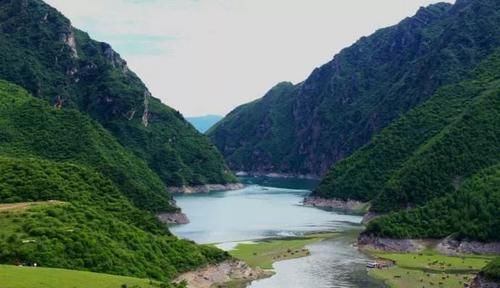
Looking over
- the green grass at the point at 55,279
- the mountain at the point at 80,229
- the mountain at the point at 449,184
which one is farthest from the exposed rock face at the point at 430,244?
the green grass at the point at 55,279

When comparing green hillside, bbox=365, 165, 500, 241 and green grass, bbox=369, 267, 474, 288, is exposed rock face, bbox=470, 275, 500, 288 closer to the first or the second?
green grass, bbox=369, 267, 474, 288

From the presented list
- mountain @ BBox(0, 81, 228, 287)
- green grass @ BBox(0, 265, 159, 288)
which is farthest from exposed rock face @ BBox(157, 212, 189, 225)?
green grass @ BBox(0, 265, 159, 288)

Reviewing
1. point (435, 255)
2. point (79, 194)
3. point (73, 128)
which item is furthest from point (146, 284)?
point (73, 128)

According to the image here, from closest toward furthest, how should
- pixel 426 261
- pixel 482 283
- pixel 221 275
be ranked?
pixel 482 283 < pixel 221 275 < pixel 426 261

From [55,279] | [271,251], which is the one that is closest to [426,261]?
[271,251]

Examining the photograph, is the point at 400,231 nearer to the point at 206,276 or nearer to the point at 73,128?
the point at 206,276

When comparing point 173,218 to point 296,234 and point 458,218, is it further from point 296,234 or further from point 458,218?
point 458,218

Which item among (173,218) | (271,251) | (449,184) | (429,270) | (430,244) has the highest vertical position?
(449,184)

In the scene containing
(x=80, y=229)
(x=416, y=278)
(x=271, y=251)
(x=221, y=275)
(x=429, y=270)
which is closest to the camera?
(x=80, y=229)
